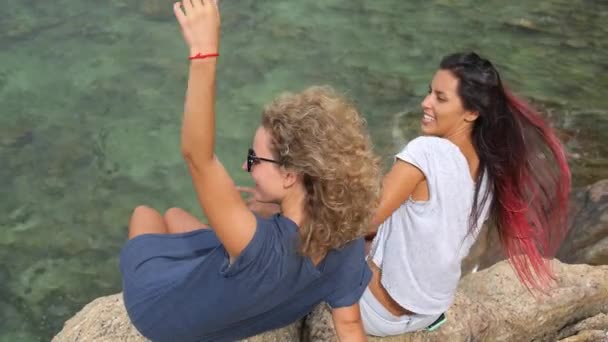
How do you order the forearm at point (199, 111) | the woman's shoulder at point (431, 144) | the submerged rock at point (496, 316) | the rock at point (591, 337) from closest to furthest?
the forearm at point (199, 111)
the woman's shoulder at point (431, 144)
the submerged rock at point (496, 316)
the rock at point (591, 337)

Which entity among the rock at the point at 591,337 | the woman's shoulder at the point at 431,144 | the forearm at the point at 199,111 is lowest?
the rock at the point at 591,337

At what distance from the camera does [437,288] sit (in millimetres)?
3029

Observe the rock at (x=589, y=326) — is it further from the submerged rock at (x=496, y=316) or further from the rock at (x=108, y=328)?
the rock at (x=108, y=328)

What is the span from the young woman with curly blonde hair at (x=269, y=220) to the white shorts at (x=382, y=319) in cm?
34

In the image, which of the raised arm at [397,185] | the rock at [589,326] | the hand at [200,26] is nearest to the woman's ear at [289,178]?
the hand at [200,26]

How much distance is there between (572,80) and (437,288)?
5763mm

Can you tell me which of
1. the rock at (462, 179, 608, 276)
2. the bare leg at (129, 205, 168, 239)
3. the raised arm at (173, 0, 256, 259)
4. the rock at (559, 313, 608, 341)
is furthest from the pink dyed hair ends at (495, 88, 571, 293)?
the bare leg at (129, 205, 168, 239)

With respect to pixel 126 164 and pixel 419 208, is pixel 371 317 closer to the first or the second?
pixel 419 208

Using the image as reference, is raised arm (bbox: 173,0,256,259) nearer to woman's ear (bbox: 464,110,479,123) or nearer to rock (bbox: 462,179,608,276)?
woman's ear (bbox: 464,110,479,123)

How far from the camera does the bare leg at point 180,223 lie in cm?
329

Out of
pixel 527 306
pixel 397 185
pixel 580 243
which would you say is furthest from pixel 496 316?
pixel 580 243

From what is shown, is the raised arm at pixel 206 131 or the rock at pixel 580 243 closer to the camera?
the raised arm at pixel 206 131

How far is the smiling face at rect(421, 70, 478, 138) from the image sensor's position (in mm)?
2932

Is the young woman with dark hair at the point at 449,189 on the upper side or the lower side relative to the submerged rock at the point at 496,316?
upper
